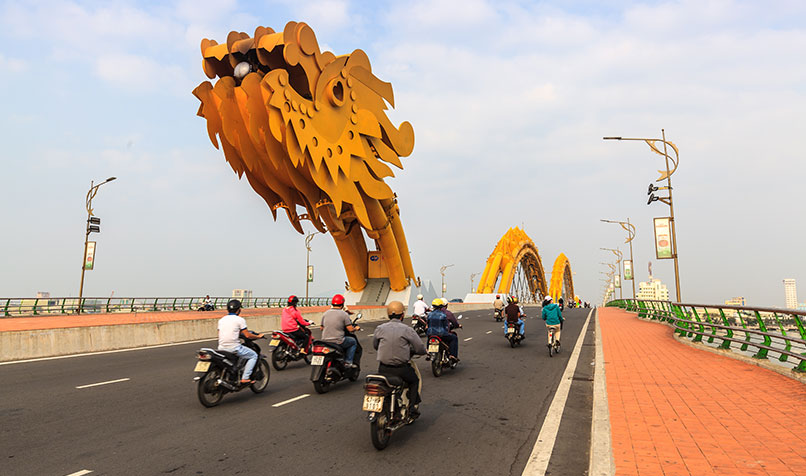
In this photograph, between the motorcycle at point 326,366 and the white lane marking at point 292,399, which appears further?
the motorcycle at point 326,366

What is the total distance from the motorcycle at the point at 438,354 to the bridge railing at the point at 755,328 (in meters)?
6.26

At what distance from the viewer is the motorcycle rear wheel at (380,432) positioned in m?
5.38

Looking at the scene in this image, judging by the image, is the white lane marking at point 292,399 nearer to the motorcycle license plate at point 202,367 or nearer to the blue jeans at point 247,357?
the blue jeans at point 247,357

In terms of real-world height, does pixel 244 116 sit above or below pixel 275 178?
above

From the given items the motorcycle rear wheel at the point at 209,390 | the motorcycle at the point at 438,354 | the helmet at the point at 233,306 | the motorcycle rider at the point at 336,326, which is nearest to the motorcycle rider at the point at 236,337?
the helmet at the point at 233,306

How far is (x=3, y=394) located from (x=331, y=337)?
218 inches

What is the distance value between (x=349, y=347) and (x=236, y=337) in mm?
2209

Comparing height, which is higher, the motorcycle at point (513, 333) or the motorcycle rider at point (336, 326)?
the motorcycle rider at point (336, 326)

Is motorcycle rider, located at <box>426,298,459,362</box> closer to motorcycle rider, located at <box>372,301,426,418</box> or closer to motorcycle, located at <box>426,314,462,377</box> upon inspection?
motorcycle, located at <box>426,314,462,377</box>

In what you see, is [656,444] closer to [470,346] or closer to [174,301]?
[470,346]

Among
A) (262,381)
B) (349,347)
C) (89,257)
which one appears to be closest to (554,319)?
(349,347)

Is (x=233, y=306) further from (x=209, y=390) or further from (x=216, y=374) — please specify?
(x=209, y=390)

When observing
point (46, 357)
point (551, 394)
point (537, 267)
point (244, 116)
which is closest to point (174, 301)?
point (244, 116)

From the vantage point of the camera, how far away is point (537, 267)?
98.1 m
